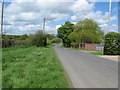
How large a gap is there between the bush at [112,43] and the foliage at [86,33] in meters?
14.7

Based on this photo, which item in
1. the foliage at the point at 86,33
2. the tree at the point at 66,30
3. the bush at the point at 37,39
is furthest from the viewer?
the tree at the point at 66,30

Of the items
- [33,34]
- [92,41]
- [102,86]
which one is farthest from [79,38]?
[102,86]

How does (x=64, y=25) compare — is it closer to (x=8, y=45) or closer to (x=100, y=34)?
(x=100, y=34)

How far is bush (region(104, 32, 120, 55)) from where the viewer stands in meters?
19.6

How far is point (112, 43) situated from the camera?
1961 centimetres

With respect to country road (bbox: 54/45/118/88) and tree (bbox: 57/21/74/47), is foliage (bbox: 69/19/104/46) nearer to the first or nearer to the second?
tree (bbox: 57/21/74/47)

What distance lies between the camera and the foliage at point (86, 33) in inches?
1400

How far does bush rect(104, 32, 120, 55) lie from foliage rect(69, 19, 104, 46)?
48.2 feet

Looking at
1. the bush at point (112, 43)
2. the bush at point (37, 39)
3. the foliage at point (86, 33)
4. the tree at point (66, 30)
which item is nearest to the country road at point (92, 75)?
the bush at point (112, 43)

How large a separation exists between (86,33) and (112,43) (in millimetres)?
15362

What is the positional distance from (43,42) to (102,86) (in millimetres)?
31501

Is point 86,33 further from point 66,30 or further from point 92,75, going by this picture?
point 92,75

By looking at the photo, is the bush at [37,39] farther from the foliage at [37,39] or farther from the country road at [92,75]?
the country road at [92,75]

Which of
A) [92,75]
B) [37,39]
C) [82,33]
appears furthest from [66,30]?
[92,75]
